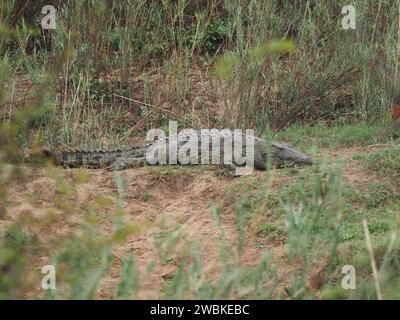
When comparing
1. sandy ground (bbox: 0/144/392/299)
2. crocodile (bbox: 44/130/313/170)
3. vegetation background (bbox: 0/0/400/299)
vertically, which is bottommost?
sandy ground (bbox: 0/144/392/299)

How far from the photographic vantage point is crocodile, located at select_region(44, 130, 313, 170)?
7.55 meters

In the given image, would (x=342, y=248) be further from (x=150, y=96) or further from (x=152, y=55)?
(x=152, y=55)

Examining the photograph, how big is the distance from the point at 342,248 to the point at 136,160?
3.04 meters

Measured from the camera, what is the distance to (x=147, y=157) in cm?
781

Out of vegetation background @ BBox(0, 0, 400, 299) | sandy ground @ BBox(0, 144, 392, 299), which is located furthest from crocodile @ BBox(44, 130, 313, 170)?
vegetation background @ BBox(0, 0, 400, 299)

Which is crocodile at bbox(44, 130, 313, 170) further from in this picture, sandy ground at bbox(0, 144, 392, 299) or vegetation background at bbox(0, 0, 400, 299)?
vegetation background at bbox(0, 0, 400, 299)

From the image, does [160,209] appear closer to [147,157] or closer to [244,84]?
[147,157]

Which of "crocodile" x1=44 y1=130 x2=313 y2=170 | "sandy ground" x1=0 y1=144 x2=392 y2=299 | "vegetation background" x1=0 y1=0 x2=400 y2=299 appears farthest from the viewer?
"crocodile" x1=44 y1=130 x2=313 y2=170

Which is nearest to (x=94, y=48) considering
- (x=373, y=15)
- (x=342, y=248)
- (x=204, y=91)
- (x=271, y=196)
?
(x=204, y=91)

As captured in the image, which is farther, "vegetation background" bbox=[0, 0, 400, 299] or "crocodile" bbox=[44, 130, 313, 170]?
"crocodile" bbox=[44, 130, 313, 170]

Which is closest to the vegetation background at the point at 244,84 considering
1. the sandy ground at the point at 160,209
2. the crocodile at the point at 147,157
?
the sandy ground at the point at 160,209

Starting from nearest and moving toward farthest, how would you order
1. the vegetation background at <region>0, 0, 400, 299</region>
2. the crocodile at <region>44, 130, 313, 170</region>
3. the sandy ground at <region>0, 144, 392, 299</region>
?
the sandy ground at <region>0, 144, 392, 299</region>
the vegetation background at <region>0, 0, 400, 299</region>
the crocodile at <region>44, 130, 313, 170</region>
